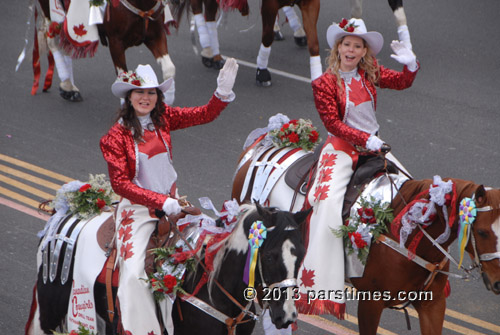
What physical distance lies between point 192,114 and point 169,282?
56.9 inches

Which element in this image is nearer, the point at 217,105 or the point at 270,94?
the point at 217,105

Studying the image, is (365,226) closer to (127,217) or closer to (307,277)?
(307,277)

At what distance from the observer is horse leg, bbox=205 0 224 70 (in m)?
13.1

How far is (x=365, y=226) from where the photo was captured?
6137 mm

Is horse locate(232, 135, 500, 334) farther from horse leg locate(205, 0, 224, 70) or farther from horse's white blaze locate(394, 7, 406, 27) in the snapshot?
horse leg locate(205, 0, 224, 70)

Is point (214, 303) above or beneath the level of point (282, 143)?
beneath

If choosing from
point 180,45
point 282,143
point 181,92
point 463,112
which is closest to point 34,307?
point 282,143

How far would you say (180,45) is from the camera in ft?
47.4

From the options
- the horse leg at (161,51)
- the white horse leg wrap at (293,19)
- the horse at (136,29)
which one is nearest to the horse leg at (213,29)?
the white horse leg wrap at (293,19)

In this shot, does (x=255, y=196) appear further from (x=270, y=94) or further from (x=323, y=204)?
(x=270, y=94)

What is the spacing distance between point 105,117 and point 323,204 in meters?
6.17

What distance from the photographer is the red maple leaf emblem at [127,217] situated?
5770 millimetres

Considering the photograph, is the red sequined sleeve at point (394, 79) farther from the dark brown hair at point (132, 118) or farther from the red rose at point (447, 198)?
the dark brown hair at point (132, 118)

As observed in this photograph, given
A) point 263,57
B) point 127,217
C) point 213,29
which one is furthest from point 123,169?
point 213,29
